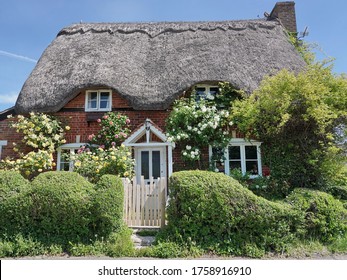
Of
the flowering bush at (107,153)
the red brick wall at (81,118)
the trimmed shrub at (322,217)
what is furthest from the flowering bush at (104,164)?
the trimmed shrub at (322,217)

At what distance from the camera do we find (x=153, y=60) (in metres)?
11.8

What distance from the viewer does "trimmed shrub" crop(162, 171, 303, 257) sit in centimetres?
589

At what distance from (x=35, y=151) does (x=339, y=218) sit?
31.8ft

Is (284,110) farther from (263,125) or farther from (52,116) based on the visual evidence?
(52,116)

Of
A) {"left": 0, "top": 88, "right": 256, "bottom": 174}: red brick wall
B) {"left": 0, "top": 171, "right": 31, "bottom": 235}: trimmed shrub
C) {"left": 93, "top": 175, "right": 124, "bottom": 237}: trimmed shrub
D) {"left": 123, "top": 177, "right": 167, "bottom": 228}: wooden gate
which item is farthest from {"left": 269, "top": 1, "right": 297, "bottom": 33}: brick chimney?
{"left": 0, "top": 171, "right": 31, "bottom": 235}: trimmed shrub

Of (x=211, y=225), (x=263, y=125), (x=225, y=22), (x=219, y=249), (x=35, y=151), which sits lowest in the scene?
(x=219, y=249)

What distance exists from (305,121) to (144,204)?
5.19 meters

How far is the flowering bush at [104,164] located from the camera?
8.92 m

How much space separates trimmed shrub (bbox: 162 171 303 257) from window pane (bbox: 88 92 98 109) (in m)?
6.34

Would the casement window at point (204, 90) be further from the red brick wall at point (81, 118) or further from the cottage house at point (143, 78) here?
the red brick wall at point (81, 118)

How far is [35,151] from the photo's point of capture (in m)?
10.5

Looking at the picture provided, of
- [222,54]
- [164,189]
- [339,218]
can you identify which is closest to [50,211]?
[164,189]

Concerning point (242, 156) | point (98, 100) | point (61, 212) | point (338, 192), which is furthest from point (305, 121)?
point (98, 100)

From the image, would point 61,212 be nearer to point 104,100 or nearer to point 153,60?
point 104,100
